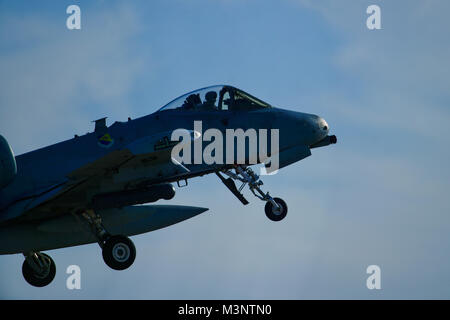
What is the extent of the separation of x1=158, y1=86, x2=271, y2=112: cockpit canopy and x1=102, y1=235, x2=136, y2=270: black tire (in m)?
3.76

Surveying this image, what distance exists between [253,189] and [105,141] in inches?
177

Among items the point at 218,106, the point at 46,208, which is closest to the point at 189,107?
the point at 218,106

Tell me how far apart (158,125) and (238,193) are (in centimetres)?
331

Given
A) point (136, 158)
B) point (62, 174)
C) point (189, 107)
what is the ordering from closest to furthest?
point (136, 158)
point (62, 174)
point (189, 107)

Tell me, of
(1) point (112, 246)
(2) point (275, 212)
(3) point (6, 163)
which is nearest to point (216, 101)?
(2) point (275, 212)

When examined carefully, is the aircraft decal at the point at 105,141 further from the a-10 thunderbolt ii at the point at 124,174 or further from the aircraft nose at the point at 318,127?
the aircraft nose at the point at 318,127

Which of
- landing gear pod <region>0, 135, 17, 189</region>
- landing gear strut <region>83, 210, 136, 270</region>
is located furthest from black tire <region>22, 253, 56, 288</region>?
landing gear pod <region>0, 135, 17, 189</region>

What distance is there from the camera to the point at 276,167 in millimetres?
22500

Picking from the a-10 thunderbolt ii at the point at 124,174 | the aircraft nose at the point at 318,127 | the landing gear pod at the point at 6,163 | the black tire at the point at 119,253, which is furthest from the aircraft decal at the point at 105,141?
the aircraft nose at the point at 318,127

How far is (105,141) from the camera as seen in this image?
67.2 feet

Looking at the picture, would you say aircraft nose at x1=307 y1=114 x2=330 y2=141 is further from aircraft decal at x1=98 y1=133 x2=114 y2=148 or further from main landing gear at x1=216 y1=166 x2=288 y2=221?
aircraft decal at x1=98 y1=133 x2=114 y2=148

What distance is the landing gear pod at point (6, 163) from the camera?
17516mm

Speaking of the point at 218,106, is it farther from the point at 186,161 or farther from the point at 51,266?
the point at 51,266

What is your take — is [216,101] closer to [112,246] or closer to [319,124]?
[319,124]
